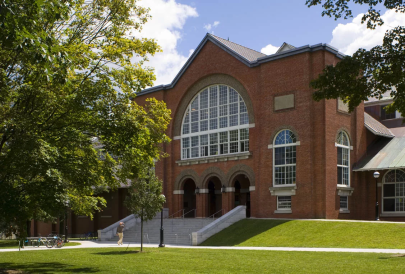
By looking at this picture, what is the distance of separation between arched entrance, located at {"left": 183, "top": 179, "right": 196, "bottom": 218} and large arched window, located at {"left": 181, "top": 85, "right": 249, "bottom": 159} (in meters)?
3.04

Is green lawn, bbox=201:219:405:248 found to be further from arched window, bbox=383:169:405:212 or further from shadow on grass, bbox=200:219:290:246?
arched window, bbox=383:169:405:212

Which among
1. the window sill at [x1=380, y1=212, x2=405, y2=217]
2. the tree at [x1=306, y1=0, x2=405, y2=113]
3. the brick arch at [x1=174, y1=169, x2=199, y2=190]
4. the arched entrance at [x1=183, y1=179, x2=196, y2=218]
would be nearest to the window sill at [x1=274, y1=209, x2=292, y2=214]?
the window sill at [x1=380, y1=212, x2=405, y2=217]

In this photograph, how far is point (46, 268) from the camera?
17.8 m

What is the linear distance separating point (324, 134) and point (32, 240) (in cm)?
2174

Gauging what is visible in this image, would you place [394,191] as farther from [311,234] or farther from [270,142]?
[311,234]

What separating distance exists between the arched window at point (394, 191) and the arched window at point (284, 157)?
276 inches

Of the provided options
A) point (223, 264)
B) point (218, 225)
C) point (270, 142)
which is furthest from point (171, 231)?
point (223, 264)

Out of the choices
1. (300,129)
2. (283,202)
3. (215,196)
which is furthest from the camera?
(215,196)

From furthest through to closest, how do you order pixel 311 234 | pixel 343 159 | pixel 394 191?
pixel 343 159, pixel 394 191, pixel 311 234

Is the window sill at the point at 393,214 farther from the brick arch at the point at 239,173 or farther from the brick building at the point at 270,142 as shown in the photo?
the brick arch at the point at 239,173

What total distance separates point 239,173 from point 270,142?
12.9 feet

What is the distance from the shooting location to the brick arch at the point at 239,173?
38.2 meters

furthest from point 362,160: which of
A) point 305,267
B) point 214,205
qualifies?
point 305,267

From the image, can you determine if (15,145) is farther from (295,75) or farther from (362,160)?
(362,160)
